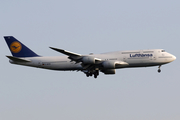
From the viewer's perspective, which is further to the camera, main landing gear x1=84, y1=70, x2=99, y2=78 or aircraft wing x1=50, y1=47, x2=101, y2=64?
main landing gear x1=84, y1=70, x2=99, y2=78

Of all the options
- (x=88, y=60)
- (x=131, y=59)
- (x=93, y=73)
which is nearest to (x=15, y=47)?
(x=93, y=73)

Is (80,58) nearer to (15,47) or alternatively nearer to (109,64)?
(109,64)

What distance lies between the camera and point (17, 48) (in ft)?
177

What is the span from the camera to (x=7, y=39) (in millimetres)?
54375

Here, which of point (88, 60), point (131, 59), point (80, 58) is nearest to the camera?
point (88, 60)

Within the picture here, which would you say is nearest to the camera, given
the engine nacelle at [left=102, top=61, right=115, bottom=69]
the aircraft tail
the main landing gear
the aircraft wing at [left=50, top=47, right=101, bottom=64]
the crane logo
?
the aircraft wing at [left=50, top=47, right=101, bottom=64]

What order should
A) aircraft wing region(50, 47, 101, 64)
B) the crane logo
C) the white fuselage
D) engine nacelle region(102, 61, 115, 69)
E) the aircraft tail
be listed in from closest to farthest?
aircraft wing region(50, 47, 101, 64) < engine nacelle region(102, 61, 115, 69) < the white fuselage < the aircraft tail < the crane logo

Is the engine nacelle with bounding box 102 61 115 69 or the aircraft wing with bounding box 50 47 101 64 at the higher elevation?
the aircraft wing with bounding box 50 47 101 64

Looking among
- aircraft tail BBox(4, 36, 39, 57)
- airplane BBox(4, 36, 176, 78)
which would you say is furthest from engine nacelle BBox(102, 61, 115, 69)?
aircraft tail BBox(4, 36, 39, 57)

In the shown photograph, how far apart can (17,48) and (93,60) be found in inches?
616

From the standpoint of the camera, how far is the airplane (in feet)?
155

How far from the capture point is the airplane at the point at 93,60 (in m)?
47.3

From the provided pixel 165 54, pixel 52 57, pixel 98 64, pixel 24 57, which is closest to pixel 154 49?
pixel 165 54

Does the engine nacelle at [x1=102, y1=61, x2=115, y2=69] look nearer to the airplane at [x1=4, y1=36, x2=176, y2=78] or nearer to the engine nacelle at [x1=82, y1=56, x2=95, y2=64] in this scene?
the airplane at [x1=4, y1=36, x2=176, y2=78]
